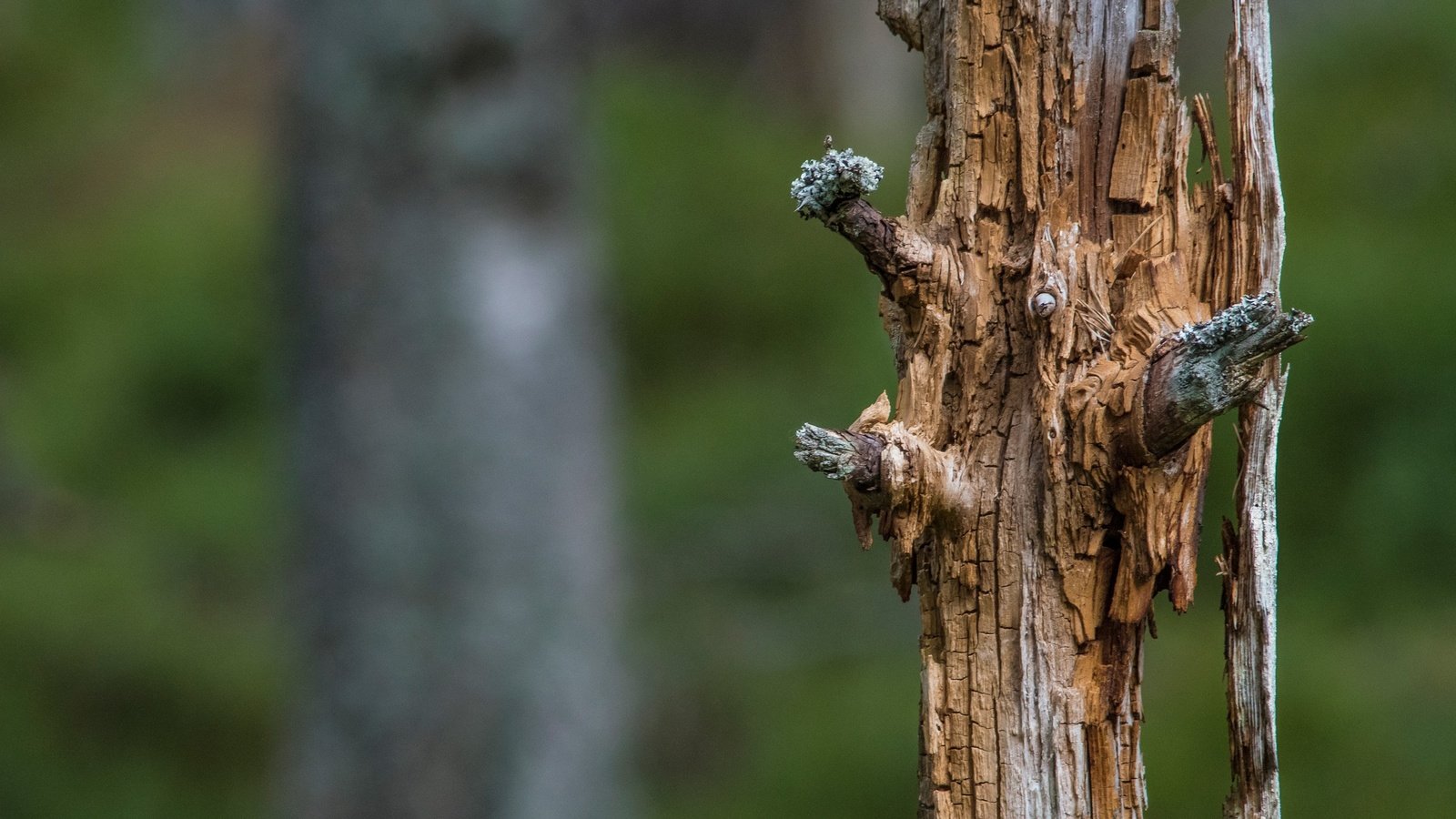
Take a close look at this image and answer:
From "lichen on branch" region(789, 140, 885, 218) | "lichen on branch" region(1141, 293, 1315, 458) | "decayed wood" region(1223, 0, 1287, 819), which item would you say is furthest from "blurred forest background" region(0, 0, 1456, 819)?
"lichen on branch" region(789, 140, 885, 218)

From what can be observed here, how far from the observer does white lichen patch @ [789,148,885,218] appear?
79cm

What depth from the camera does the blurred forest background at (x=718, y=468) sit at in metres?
2.83

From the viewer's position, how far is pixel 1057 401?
859 mm

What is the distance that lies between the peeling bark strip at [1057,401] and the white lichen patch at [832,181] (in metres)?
0.04

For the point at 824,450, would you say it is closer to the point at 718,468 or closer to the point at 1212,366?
the point at 1212,366

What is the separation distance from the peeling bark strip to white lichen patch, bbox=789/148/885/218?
0.13 feet

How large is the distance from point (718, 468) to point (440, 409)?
1686 mm

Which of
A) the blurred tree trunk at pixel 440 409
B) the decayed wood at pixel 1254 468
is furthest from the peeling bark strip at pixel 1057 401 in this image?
the blurred tree trunk at pixel 440 409

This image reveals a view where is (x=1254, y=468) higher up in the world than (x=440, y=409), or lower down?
lower down

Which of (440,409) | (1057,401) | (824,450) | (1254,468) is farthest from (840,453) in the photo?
(440,409)

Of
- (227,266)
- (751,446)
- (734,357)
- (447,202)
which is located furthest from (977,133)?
(227,266)

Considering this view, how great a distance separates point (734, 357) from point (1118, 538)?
376 centimetres

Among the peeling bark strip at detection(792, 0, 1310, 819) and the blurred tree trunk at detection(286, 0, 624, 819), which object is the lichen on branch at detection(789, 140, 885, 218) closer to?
the peeling bark strip at detection(792, 0, 1310, 819)

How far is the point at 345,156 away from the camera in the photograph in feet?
7.97
